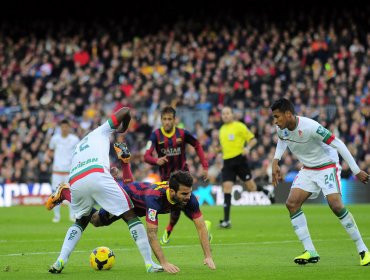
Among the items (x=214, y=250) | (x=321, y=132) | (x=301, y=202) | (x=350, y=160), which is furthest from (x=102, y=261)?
(x=350, y=160)

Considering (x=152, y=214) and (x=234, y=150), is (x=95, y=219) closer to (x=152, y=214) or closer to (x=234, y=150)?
(x=152, y=214)

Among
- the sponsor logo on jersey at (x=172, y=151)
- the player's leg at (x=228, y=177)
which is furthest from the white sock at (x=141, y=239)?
the player's leg at (x=228, y=177)

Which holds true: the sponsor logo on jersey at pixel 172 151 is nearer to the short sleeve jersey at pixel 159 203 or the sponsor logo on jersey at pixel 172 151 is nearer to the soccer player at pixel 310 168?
the soccer player at pixel 310 168

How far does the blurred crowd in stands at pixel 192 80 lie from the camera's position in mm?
28812

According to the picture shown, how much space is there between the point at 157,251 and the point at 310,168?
98.9 inches

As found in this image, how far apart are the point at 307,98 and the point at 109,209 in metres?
20.6

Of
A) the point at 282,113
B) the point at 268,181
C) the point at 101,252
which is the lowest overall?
the point at 268,181

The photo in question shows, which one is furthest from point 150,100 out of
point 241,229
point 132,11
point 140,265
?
point 140,265

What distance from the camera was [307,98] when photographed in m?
29.7

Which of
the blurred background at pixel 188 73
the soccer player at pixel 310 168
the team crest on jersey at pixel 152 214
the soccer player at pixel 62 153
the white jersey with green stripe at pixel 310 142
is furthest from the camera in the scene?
the blurred background at pixel 188 73

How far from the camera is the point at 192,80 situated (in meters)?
32.4

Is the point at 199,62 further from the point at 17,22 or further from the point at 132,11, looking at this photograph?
the point at 17,22

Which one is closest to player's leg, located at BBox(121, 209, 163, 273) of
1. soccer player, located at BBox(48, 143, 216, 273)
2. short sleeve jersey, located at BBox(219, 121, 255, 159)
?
soccer player, located at BBox(48, 143, 216, 273)

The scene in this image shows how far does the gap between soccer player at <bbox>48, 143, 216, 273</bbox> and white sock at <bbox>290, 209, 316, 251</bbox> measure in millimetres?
1420
